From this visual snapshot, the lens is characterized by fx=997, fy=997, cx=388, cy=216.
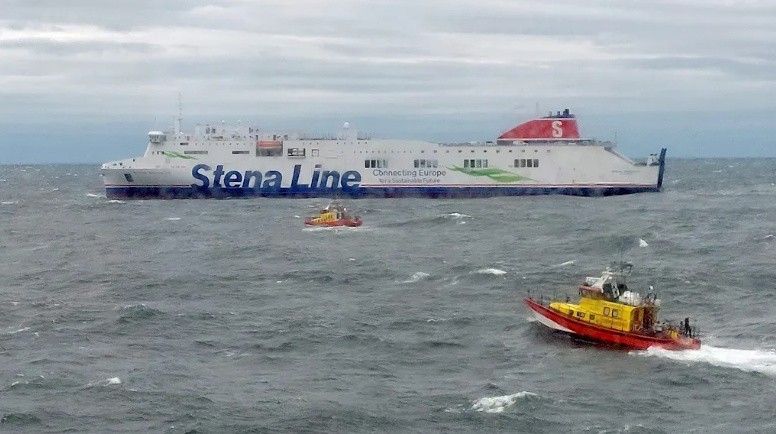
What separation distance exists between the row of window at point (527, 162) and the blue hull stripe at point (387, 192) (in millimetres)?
2646

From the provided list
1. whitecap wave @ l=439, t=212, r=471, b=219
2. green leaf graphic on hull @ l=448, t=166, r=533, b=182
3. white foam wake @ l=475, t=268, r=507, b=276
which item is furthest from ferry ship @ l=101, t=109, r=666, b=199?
white foam wake @ l=475, t=268, r=507, b=276

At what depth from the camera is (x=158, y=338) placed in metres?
43.4

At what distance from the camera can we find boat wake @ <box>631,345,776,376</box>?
37719 mm

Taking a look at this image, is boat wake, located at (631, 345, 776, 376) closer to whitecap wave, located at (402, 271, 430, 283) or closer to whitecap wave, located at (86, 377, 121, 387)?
whitecap wave, located at (402, 271, 430, 283)

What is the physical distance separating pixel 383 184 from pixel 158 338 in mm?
72349

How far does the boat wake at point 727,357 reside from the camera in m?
37.7

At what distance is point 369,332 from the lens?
4409 centimetres

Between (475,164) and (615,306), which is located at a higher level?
(475,164)

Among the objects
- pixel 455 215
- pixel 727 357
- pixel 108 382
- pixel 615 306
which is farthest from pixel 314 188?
pixel 727 357

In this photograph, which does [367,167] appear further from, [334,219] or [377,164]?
[334,219]

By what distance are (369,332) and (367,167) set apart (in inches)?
2820

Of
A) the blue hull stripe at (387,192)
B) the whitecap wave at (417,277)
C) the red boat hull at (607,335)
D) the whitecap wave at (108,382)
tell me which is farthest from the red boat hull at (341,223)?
the whitecap wave at (108,382)

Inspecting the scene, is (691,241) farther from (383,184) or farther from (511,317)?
(383,184)

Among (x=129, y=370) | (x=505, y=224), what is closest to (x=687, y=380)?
(x=129, y=370)
